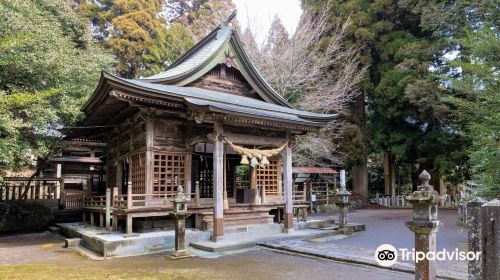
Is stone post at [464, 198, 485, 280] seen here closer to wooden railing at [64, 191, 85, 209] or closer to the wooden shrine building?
the wooden shrine building

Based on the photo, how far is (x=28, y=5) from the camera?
42.3ft

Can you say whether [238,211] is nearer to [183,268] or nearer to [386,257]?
[183,268]

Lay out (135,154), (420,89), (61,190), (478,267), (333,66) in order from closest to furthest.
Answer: (478,267)
(135,154)
(61,190)
(420,89)
(333,66)

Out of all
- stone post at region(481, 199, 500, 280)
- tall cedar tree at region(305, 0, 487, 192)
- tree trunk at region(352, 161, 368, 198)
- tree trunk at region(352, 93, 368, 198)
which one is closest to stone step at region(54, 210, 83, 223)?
stone post at region(481, 199, 500, 280)

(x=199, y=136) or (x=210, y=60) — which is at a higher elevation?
(x=210, y=60)

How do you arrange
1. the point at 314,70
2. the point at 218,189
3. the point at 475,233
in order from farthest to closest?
the point at 314,70, the point at 218,189, the point at 475,233

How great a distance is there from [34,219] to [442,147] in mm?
20625

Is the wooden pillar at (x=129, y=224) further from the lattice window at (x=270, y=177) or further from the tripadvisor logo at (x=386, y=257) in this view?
the tripadvisor logo at (x=386, y=257)

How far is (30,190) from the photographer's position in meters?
15.4

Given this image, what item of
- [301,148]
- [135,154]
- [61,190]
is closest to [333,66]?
[301,148]

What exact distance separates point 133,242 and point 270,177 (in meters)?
6.77

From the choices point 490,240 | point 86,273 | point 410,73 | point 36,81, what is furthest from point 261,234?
point 410,73

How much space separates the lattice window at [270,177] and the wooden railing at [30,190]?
8.97 m

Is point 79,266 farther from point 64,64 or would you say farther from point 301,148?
point 301,148
